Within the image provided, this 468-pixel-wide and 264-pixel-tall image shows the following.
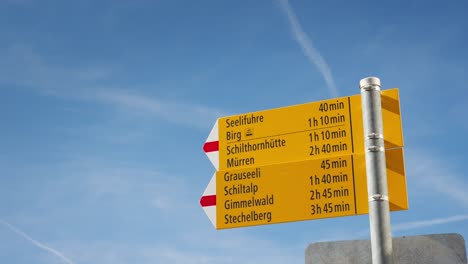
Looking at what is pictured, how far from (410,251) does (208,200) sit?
206 cm

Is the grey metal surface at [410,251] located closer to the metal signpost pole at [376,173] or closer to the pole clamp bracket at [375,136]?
the metal signpost pole at [376,173]

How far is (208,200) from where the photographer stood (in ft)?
19.2

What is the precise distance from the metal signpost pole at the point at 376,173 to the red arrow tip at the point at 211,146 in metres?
1.81

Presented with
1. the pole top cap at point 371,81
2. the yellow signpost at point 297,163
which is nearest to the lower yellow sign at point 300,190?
the yellow signpost at point 297,163

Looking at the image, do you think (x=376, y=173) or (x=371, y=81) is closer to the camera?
(x=376, y=173)

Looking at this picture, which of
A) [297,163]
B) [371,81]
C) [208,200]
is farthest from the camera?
[208,200]

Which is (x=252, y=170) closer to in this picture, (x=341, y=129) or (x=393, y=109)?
(x=341, y=129)

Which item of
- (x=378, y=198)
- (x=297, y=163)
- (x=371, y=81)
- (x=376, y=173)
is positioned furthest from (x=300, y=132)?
(x=378, y=198)

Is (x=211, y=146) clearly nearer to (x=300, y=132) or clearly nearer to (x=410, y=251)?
(x=300, y=132)

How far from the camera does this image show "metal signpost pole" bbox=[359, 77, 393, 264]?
4402mm

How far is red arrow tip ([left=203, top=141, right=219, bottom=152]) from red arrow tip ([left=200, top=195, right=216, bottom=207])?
54cm

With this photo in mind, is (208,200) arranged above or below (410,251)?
above

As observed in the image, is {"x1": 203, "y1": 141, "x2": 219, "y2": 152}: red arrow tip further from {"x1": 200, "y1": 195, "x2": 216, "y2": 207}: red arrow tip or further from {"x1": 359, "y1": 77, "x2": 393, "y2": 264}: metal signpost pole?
{"x1": 359, "y1": 77, "x2": 393, "y2": 264}: metal signpost pole

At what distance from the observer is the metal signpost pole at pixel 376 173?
4402 millimetres
